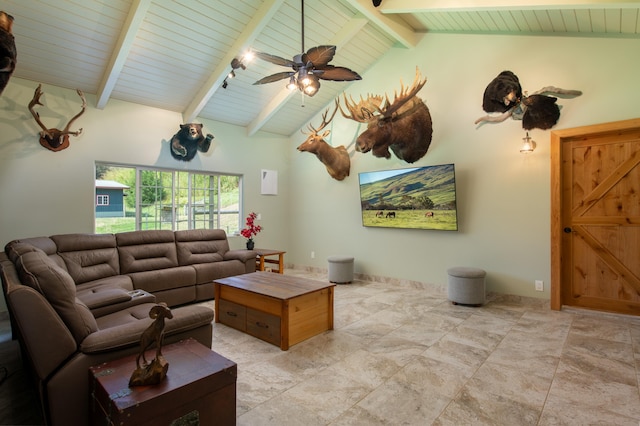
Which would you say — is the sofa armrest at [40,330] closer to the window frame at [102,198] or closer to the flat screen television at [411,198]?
the window frame at [102,198]

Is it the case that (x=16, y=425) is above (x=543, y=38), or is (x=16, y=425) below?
below

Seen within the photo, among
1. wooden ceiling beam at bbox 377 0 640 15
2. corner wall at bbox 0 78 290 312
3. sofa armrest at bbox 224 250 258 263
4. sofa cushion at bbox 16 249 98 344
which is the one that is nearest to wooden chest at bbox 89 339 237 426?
sofa cushion at bbox 16 249 98 344

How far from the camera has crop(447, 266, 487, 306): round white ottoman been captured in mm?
4137

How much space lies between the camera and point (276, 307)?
3025mm

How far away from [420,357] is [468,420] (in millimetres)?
818

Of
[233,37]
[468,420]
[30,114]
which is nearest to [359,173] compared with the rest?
[233,37]

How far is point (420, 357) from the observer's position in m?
2.74

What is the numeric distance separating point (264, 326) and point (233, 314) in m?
0.53

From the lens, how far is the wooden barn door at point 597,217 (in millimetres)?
3623

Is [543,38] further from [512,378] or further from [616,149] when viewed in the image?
[512,378]

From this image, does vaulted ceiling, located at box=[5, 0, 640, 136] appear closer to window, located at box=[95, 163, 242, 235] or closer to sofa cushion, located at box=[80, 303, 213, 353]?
window, located at box=[95, 163, 242, 235]

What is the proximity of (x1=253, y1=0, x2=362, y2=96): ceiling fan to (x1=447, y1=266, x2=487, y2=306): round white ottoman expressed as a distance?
9.17ft

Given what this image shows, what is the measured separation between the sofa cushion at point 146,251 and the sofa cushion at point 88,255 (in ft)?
0.33

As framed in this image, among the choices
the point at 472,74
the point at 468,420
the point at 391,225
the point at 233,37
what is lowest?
the point at 468,420
